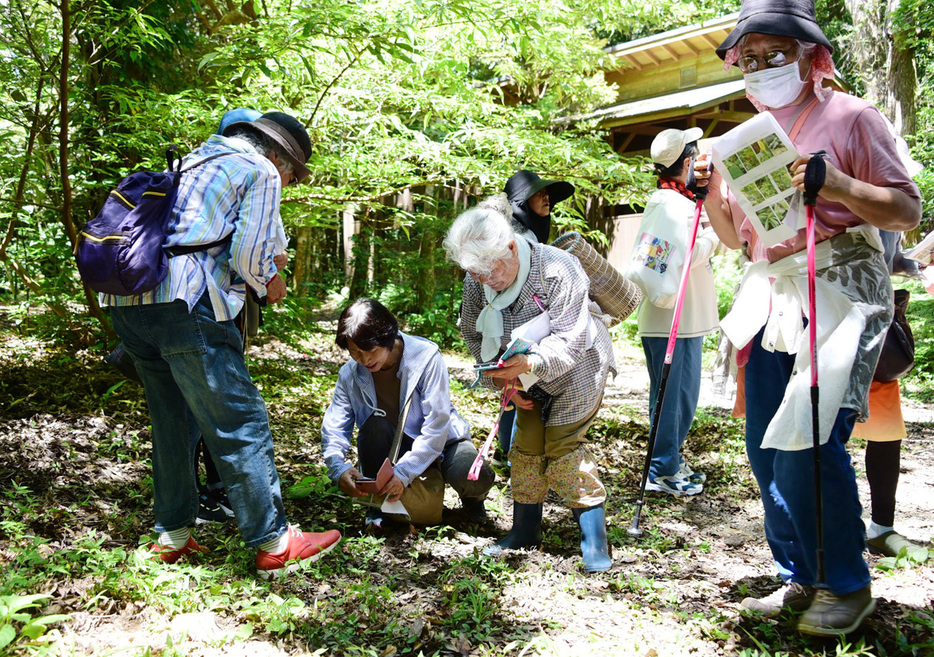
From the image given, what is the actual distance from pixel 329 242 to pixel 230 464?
43.9 feet

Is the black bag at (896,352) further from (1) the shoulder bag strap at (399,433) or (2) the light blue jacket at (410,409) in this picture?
(1) the shoulder bag strap at (399,433)

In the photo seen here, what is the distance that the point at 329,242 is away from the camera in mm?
15570

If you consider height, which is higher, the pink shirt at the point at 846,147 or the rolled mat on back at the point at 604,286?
the pink shirt at the point at 846,147

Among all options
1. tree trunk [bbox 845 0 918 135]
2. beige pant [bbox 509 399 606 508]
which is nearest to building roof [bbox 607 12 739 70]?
tree trunk [bbox 845 0 918 135]

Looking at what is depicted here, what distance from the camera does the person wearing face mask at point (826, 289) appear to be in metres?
2.03

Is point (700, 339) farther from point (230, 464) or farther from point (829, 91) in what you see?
point (230, 464)

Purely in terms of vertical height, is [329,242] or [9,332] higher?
[329,242]

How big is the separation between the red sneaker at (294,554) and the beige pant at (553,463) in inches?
34.5

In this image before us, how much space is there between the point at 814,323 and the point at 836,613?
34.7 inches

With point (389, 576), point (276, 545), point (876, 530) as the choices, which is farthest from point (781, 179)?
point (276, 545)

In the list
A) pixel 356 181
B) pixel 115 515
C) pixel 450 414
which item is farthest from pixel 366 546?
pixel 356 181

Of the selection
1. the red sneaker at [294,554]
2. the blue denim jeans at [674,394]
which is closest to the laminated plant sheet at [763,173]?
the blue denim jeans at [674,394]

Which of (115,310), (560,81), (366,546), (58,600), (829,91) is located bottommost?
(366,546)

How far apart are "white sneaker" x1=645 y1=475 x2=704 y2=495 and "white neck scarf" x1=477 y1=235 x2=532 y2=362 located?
61.9 inches
